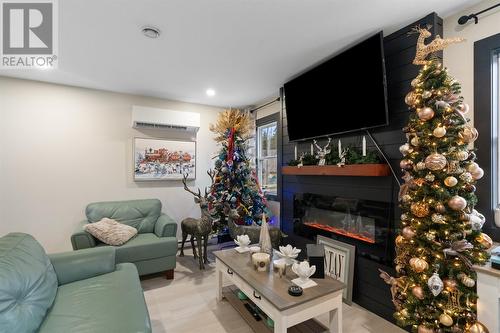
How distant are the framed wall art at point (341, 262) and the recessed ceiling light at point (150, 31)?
8.96 feet

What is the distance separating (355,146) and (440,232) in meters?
1.18

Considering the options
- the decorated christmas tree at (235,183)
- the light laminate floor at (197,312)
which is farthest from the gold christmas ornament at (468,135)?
the decorated christmas tree at (235,183)

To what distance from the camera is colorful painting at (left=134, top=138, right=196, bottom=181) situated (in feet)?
12.5

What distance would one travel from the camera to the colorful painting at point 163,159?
3824mm

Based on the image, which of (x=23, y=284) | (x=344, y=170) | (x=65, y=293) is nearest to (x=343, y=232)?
(x=344, y=170)

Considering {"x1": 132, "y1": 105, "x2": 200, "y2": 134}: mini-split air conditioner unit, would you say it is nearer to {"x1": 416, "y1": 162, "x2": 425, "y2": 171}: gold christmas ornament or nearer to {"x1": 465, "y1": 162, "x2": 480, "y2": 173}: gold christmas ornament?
{"x1": 416, "y1": 162, "x2": 425, "y2": 171}: gold christmas ornament

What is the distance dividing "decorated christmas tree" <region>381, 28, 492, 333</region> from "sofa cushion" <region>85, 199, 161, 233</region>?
3.10 metres

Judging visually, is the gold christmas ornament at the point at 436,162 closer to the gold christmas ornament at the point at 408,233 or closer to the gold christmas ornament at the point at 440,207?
the gold christmas ornament at the point at 440,207

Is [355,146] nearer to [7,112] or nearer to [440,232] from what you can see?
[440,232]

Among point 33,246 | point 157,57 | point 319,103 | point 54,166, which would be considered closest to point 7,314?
point 33,246

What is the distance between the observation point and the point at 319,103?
9.08ft

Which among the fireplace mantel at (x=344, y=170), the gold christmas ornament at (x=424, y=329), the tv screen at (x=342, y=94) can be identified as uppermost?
the tv screen at (x=342, y=94)

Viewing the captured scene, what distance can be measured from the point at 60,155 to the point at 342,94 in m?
3.75

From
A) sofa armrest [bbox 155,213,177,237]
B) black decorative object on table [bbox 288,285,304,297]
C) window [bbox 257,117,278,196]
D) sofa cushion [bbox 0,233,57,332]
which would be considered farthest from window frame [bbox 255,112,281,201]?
sofa cushion [bbox 0,233,57,332]
